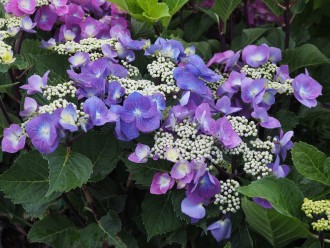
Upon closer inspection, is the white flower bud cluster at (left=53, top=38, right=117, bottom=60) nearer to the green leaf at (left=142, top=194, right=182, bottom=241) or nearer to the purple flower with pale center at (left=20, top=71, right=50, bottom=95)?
the purple flower with pale center at (left=20, top=71, right=50, bottom=95)

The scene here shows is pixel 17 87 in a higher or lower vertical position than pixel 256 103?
lower

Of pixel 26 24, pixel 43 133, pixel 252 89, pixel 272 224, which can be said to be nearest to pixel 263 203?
pixel 272 224

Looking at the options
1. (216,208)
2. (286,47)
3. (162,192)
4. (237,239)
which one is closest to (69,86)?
(162,192)

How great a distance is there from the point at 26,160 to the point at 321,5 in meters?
1.33

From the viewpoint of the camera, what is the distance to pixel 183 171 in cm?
118

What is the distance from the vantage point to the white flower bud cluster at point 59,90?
1231 mm

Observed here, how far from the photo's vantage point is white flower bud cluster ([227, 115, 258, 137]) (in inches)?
49.2

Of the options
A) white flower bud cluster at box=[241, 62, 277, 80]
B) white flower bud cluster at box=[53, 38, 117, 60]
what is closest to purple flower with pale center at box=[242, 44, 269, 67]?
white flower bud cluster at box=[241, 62, 277, 80]

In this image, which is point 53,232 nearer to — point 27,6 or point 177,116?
point 177,116

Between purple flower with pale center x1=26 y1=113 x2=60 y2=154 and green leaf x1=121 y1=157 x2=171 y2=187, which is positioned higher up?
purple flower with pale center x1=26 y1=113 x2=60 y2=154

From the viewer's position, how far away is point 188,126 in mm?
1235

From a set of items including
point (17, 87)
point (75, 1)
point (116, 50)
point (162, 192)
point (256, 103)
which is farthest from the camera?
point (75, 1)

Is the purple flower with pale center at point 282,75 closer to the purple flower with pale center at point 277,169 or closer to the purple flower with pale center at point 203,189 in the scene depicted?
the purple flower with pale center at point 277,169

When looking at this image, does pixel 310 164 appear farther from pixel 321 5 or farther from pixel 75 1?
pixel 321 5
